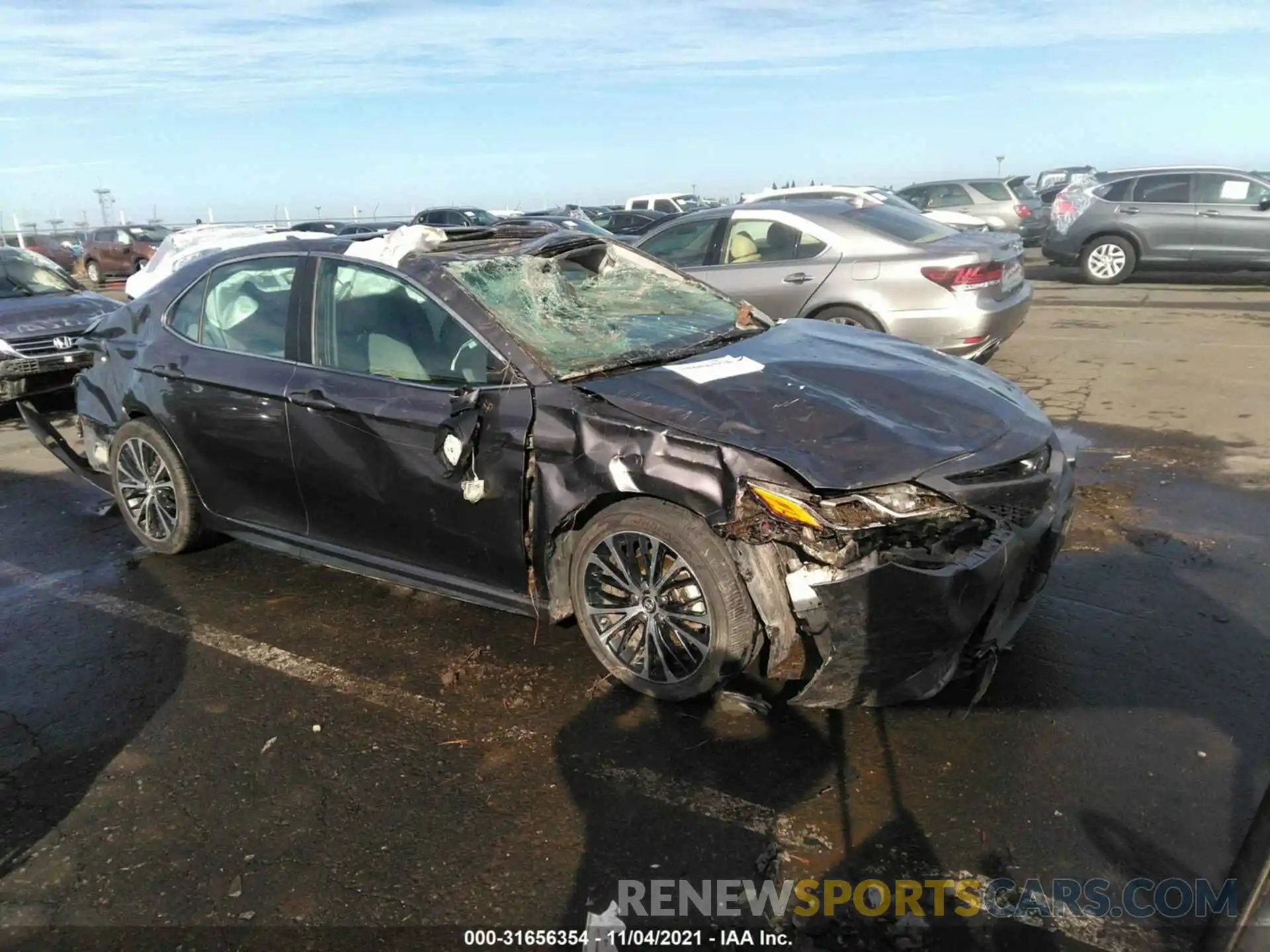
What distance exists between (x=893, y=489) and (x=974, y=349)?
4890mm

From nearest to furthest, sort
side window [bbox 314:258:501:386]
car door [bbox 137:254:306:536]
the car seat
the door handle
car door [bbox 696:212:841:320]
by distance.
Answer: side window [bbox 314:258:501:386] < the door handle < car door [bbox 137:254:306:536] < car door [bbox 696:212:841:320] < the car seat

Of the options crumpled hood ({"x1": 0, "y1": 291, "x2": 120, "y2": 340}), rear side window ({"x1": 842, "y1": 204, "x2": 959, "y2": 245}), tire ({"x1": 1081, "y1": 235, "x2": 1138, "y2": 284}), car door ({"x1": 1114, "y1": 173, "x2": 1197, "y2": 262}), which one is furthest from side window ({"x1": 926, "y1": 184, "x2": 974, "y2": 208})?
crumpled hood ({"x1": 0, "y1": 291, "x2": 120, "y2": 340})

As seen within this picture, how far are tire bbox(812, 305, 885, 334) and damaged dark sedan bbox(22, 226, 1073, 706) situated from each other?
10.00ft

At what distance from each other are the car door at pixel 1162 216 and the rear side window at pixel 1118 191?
0.07m

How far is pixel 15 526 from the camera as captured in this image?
6.11m

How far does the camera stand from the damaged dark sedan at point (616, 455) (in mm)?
3160

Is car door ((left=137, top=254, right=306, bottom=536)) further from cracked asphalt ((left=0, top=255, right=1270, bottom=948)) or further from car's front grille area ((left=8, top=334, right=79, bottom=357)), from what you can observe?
car's front grille area ((left=8, top=334, right=79, bottom=357))

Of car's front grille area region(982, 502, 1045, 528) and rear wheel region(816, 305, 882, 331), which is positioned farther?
rear wheel region(816, 305, 882, 331)

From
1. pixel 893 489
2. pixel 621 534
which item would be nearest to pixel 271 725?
pixel 621 534

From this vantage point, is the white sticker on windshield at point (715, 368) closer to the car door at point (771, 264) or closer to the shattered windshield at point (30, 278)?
the car door at point (771, 264)

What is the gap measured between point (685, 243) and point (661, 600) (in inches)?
244

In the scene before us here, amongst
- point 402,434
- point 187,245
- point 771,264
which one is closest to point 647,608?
point 402,434

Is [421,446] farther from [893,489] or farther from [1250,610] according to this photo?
[1250,610]

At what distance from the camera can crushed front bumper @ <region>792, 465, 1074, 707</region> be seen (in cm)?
304
